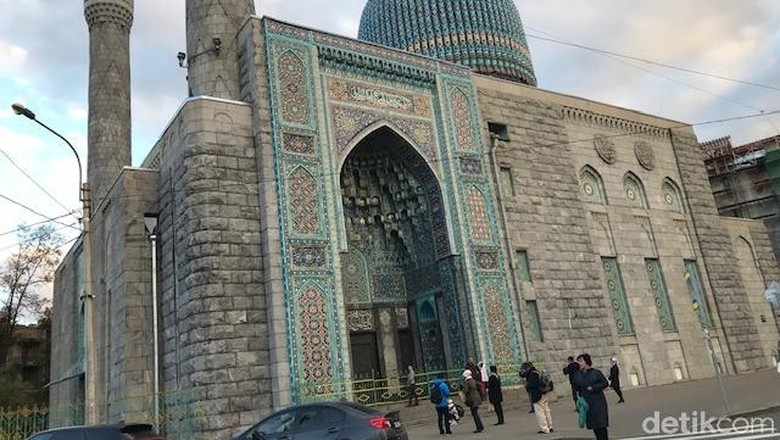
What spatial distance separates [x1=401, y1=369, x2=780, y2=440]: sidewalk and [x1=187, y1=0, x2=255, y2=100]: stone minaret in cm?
886

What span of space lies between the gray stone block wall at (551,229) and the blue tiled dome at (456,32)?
193 inches

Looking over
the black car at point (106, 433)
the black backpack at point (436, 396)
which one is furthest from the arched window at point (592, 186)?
the black car at point (106, 433)

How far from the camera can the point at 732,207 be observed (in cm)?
3397

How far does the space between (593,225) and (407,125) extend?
24.4 feet

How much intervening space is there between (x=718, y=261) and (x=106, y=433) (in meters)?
21.9

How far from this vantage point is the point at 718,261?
76.2 feet

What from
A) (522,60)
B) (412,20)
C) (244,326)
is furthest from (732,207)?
(244,326)

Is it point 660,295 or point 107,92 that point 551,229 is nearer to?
point 660,295

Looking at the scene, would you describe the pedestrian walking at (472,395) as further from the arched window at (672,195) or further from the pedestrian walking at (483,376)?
the arched window at (672,195)

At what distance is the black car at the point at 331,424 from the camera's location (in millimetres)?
7824

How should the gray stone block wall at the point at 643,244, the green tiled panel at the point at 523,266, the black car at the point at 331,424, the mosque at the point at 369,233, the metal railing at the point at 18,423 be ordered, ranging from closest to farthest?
the black car at the point at 331,424
the mosque at the point at 369,233
the metal railing at the point at 18,423
the green tiled panel at the point at 523,266
the gray stone block wall at the point at 643,244

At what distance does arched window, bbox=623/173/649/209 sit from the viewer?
22.0 metres

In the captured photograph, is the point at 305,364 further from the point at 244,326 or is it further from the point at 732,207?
the point at 732,207

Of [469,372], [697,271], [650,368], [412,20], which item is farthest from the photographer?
[412,20]
